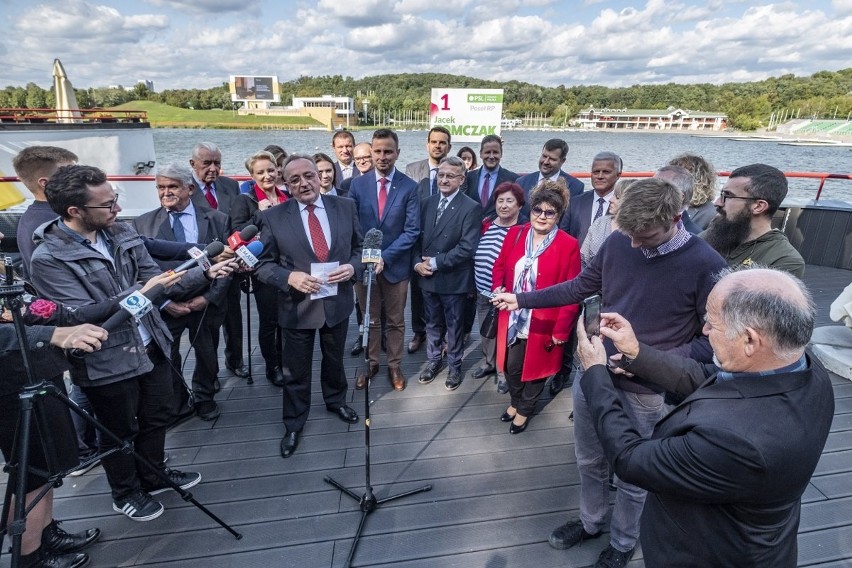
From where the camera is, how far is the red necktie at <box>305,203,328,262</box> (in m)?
2.68

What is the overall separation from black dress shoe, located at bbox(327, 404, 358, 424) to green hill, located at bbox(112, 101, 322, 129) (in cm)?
5681

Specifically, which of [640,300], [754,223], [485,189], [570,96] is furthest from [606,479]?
[570,96]

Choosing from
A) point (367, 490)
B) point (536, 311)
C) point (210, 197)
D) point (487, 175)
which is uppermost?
point (487, 175)

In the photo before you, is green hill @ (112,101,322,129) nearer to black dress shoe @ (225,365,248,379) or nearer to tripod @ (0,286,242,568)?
black dress shoe @ (225,365,248,379)

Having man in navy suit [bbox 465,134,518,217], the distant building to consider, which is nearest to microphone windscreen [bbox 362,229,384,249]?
man in navy suit [bbox 465,134,518,217]

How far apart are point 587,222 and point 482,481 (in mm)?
2100

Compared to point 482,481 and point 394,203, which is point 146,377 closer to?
point 482,481

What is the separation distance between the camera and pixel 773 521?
1.05m

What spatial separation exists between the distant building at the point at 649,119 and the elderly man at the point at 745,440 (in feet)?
251

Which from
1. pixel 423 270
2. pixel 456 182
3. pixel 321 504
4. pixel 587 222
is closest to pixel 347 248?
pixel 423 270

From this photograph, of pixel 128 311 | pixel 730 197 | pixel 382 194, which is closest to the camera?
pixel 128 311

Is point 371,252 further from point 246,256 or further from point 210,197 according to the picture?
point 210,197

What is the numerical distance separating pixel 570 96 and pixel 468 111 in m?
77.9

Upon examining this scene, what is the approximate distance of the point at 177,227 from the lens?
2.91 meters
